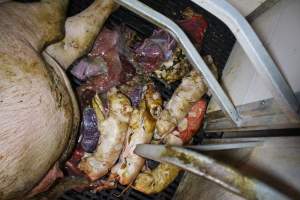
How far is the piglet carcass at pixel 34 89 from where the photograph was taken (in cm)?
163

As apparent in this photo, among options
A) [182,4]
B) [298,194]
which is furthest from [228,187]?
[182,4]

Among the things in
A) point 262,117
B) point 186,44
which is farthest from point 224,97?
point 186,44

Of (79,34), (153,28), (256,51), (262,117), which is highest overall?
(256,51)

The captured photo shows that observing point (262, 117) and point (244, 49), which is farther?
Answer: point (262, 117)

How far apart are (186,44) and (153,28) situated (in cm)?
106

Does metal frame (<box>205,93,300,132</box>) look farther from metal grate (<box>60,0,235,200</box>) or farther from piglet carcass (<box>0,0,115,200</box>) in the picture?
piglet carcass (<box>0,0,115,200</box>)

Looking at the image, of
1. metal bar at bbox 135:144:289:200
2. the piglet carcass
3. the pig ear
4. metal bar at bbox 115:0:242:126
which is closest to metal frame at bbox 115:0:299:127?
metal bar at bbox 115:0:242:126

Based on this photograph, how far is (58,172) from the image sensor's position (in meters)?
2.14

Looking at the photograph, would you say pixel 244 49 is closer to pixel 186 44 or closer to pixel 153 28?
pixel 186 44

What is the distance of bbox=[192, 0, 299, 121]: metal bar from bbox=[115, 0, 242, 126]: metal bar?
445 mm

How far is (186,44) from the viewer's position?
6.06 ft

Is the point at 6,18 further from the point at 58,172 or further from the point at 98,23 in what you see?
the point at 58,172

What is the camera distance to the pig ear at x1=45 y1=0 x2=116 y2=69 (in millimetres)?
2326

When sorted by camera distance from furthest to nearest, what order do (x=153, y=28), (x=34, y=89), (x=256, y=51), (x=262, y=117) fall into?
(x=153, y=28) < (x=262, y=117) < (x=34, y=89) < (x=256, y=51)
